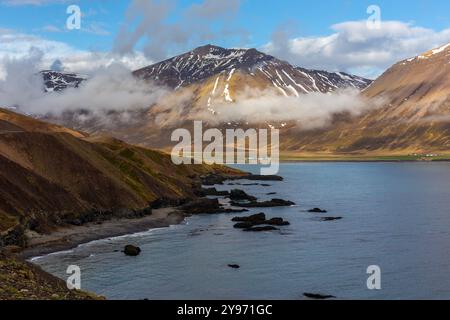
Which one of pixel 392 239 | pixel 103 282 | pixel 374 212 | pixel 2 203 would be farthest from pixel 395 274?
pixel 374 212

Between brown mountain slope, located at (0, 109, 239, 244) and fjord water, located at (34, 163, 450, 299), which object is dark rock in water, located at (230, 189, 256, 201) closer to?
brown mountain slope, located at (0, 109, 239, 244)

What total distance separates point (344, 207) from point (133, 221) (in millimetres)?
52735

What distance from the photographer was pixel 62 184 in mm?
89938

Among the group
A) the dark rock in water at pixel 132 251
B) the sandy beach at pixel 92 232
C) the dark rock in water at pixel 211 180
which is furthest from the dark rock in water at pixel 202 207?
the dark rock in water at pixel 211 180

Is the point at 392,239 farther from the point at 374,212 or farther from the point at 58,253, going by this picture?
the point at 58,253

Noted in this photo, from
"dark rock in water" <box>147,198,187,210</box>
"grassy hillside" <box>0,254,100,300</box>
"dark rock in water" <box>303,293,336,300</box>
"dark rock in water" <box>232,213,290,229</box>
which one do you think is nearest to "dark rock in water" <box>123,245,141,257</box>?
"dark rock in water" <box>303,293,336,300</box>

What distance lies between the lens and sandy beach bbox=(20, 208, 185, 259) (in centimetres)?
Result: 6588

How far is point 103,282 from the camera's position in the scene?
5256 centimetres

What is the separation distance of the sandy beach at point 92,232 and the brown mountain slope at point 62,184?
205cm

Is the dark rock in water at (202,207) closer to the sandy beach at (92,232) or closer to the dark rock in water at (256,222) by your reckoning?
A: the sandy beach at (92,232)

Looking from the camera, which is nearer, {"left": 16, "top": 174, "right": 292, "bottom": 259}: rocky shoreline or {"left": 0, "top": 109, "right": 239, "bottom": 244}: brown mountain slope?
{"left": 16, "top": 174, "right": 292, "bottom": 259}: rocky shoreline

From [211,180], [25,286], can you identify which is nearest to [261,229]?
[25,286]

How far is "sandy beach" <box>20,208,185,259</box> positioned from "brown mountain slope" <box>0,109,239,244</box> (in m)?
2.05

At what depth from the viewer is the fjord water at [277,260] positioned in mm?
50312
